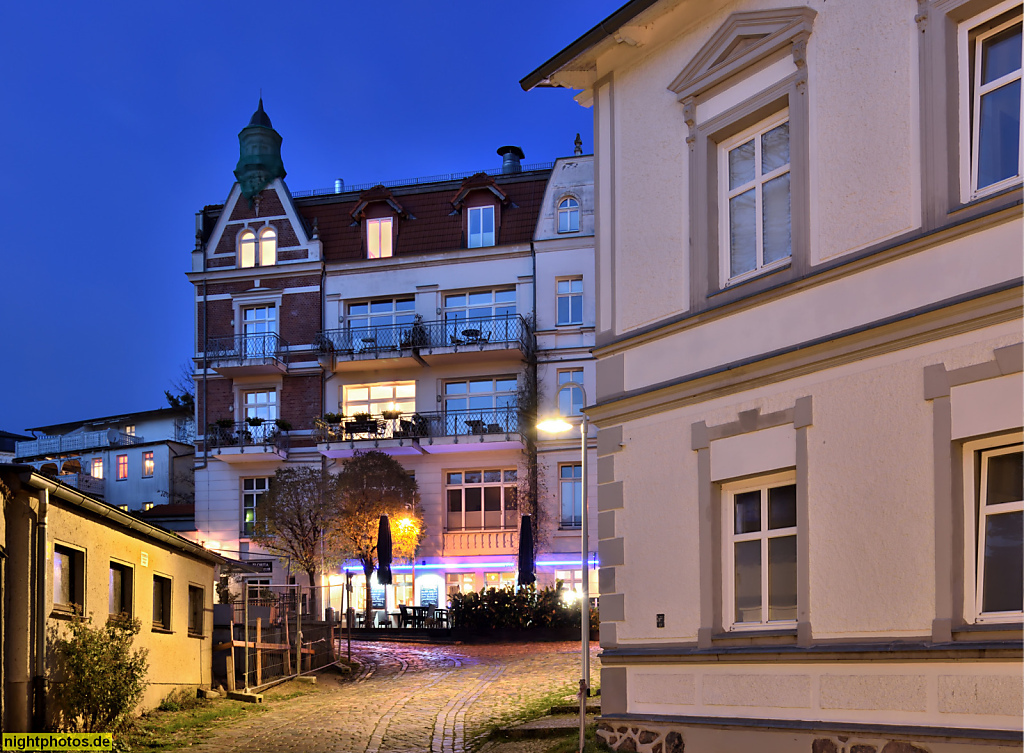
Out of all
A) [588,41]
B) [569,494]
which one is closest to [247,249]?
[569,494]

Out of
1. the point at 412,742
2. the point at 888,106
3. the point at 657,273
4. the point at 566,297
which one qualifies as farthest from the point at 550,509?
the point at 888,106

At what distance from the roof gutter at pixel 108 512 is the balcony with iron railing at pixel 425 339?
70.6ft

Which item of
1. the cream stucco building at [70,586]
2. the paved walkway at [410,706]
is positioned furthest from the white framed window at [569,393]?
the cream stucco building at [70,586]

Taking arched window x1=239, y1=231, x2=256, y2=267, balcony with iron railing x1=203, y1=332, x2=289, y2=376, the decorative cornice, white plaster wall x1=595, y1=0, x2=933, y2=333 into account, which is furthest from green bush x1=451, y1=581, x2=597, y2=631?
the decorative cornice

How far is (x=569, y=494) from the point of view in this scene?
4084cm

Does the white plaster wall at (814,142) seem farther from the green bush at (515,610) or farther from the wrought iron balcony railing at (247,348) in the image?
the wrought iron balcony railing at (247,348)

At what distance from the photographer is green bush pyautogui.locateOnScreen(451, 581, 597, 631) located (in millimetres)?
32094

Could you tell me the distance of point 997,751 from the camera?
8562 mm

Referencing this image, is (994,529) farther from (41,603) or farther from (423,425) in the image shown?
(423,425)

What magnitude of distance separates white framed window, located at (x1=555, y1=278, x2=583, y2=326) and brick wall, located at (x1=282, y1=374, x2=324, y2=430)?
387 inches

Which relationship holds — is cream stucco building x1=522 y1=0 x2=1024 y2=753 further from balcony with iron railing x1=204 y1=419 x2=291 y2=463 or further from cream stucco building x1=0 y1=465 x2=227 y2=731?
balcony with iron railing x1=204 y1=419 x2=291 y2=463

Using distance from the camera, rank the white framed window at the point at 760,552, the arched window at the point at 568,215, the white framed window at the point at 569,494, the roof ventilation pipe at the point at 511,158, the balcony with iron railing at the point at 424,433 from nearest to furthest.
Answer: the white framed window at the point at 760,552, the white framed window at the point at 569,494, the balcony with iron railing at the point at 424,433, the arched window at the point at 568,215, the roof ventilation pipe at the point at 511,158

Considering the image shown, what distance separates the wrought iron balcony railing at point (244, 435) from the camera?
44188mm

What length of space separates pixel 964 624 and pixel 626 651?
438cm
